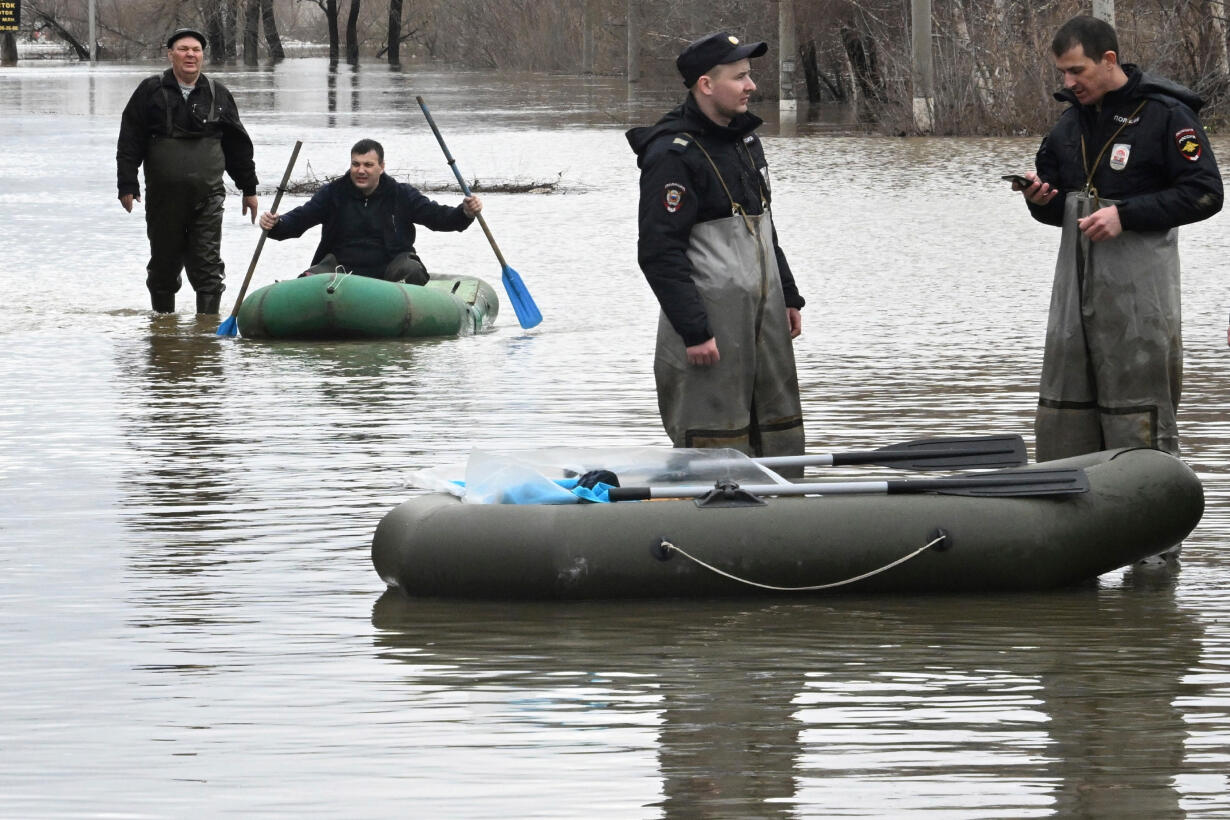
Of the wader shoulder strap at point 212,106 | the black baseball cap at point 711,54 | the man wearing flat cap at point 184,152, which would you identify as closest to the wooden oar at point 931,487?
the black baseball cap at point 711,54

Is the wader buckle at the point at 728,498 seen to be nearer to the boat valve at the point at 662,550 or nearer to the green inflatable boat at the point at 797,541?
the green inflatable boat at the point at 797,541

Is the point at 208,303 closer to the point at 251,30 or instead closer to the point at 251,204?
the point at 251,204

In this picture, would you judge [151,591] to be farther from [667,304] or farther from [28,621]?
[667,304]

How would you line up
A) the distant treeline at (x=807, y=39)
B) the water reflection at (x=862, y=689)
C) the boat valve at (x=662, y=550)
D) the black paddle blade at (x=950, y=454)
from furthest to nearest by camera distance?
1. the distant treeline at (x=807, y=39)
2. the black paddle blade at (x=950, y=454)
3. the boat valve at (x=662, y=550)
4. the water reflection at (x=862, y=689)

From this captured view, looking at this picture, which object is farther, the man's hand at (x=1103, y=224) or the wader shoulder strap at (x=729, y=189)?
the wader shoulder strap at (x=729, y=189)

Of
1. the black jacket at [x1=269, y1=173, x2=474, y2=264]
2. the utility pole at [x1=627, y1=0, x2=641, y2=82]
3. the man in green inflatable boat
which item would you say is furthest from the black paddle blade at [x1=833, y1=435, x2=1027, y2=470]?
the utility pole at [x1=627, y1=0, x2=641, y2=82]

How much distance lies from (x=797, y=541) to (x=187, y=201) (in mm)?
7885

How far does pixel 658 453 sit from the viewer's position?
6.30 m

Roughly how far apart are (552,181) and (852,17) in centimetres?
1905

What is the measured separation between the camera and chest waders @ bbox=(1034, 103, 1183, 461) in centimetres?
628

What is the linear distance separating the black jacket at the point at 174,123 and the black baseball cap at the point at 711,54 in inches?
260

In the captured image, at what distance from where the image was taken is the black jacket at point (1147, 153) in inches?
242

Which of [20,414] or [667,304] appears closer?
[667,304]

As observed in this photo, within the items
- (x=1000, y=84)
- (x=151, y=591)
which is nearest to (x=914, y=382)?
(x=151, y=591)
